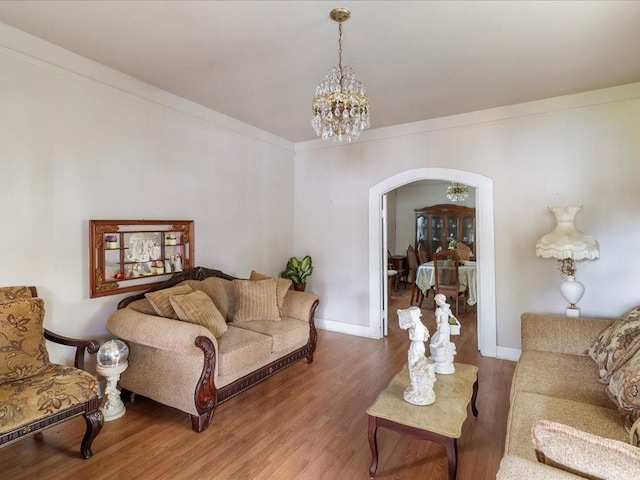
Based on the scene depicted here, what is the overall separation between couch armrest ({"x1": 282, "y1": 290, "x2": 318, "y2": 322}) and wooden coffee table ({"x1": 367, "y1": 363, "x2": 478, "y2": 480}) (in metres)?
1.58

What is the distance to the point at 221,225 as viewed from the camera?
13.5 ft

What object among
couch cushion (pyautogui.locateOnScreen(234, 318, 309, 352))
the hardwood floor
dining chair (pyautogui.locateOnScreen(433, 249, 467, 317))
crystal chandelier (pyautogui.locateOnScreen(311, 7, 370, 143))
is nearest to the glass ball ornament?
the hardwood floor

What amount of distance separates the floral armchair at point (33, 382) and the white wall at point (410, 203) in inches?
303

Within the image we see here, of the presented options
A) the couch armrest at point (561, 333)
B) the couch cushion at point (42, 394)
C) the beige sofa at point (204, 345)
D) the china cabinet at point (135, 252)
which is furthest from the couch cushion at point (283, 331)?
the couch armrest at point (561, 333)

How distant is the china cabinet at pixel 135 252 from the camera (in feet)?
9.41

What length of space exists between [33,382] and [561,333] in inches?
146

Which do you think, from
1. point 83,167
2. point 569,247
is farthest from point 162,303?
point 569,247

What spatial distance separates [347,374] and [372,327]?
4.24 ft

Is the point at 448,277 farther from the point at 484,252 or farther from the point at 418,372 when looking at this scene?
the point at 418,372

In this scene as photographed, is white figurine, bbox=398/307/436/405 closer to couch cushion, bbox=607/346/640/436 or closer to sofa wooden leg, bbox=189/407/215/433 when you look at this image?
couch cushion, bbox=607/346/640/436

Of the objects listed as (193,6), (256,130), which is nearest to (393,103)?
(256,130)

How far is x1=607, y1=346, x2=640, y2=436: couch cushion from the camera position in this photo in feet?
5.13

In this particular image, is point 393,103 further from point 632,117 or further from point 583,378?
point 583,378

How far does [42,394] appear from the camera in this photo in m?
1.94
